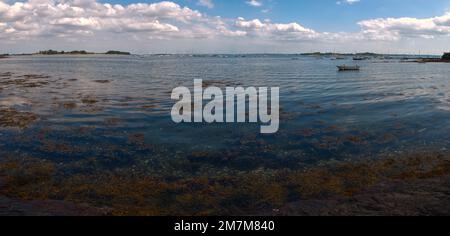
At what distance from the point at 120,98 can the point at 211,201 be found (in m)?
30.0

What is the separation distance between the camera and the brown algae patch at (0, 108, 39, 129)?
81.8 feet

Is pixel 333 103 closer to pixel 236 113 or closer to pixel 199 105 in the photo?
pixel 236 113

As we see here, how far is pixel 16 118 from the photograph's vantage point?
27031 mm

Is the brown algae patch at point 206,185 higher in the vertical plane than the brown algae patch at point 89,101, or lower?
lower

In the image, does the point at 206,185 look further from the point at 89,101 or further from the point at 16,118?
the point at 89,101

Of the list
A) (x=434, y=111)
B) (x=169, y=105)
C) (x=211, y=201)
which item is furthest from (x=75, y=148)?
(x=434, y=111)

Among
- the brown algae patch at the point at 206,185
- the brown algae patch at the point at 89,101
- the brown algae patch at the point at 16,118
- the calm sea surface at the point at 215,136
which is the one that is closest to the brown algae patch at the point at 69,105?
the calm sea surface at the point at 215,136

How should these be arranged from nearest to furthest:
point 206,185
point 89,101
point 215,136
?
1. point 206,185
2. point 215,136
3. point 89,101

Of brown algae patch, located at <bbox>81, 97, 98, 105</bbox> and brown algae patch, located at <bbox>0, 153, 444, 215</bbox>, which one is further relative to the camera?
brown algae patch, located at <bbox>81, 97, 98, 105</bbox>

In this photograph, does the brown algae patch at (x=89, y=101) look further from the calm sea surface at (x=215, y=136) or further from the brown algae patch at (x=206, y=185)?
the brown algae patch at (x=206, y=185)

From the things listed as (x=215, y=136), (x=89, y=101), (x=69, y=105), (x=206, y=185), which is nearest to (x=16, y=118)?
(x=69, y=105)

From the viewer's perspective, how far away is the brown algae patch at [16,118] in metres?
24.9

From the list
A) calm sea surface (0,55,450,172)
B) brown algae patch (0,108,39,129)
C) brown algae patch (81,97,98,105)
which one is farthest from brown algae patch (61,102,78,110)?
brown algae patch (0,108,39,129)

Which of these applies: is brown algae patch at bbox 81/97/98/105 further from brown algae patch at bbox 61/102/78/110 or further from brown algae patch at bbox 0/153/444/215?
brown algae patch at bbox 0/153/444/215
